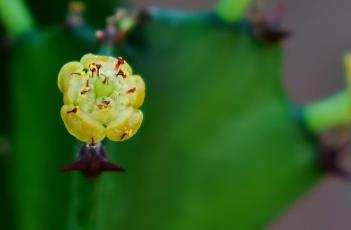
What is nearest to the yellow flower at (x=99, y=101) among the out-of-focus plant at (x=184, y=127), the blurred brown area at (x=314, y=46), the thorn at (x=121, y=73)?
the thorn at (x=121, y=73)

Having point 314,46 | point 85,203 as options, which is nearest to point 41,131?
point 85,203

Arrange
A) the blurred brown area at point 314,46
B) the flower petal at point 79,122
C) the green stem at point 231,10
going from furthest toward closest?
the blurred brown area at point 314,46
the green stem at point 231,10
the flower petal at point 79,122

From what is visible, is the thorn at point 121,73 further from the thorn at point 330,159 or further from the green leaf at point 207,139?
the thorn at point 330,159

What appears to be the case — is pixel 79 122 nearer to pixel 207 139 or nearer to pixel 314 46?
pixel 207 139

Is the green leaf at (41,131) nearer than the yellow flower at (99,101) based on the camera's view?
No

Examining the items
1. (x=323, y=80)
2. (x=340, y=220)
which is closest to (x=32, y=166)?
(x=323, y=80)

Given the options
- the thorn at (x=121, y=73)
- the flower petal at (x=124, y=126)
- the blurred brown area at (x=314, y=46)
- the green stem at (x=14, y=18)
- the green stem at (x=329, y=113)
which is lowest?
the flower petal at (x=124, y=126)

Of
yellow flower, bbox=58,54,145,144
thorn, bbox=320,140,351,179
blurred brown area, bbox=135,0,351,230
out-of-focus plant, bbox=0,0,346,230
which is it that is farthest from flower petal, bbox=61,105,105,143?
blurred brown area, bbox=135,0,351,230
